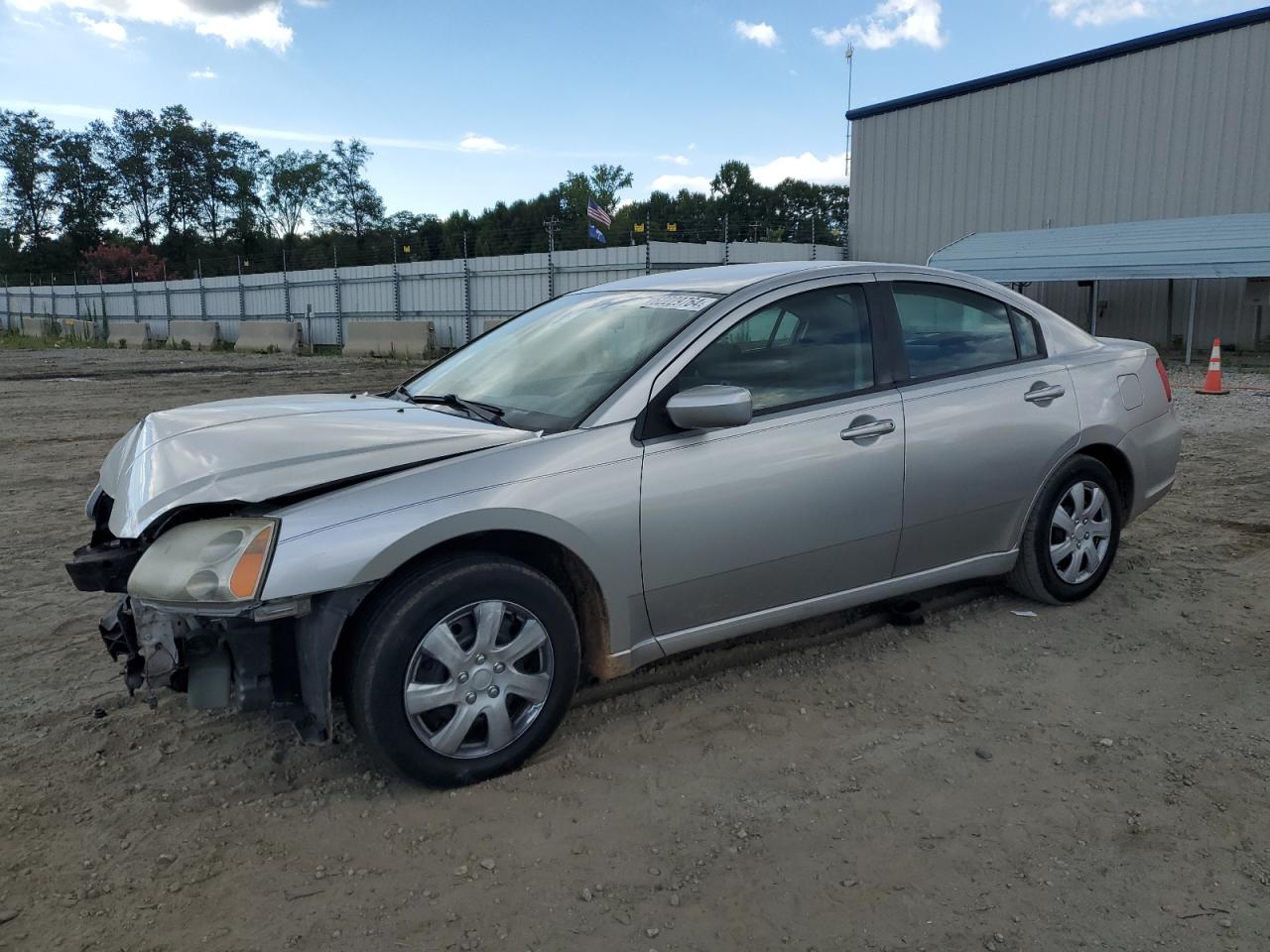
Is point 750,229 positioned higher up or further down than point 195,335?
higher up

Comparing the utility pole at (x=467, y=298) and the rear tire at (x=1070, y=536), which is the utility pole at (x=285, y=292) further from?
the rear tire at (x=1070, y=536)

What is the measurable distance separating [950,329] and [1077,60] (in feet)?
72.3

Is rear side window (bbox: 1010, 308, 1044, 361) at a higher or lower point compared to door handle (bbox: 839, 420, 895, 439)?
higher

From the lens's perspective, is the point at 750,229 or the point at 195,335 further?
the point at 195,335

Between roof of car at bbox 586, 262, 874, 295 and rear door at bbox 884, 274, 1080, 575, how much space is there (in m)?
0.29

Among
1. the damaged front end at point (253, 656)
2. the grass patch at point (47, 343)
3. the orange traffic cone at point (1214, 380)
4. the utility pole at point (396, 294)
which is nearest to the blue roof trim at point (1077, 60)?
the orange traffic cone at point (1214, 380)

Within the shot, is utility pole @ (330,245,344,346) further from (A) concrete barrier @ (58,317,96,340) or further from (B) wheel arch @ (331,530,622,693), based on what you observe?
(B) wheel arch @ (331,530,622,693)

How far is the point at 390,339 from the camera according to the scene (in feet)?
79.7

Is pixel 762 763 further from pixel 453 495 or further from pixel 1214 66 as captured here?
pixel 1214 66

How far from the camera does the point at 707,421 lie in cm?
312

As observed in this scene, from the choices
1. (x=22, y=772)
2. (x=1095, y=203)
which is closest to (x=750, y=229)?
(x=1095, y=203)

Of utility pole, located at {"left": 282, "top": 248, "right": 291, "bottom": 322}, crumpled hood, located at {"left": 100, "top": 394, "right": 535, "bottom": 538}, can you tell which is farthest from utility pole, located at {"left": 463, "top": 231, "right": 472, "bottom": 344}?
crumpled hood, located at {"left": 100, "top": 394, "right": 535, "bottom": 538}

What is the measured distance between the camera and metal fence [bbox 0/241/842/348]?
22234mm

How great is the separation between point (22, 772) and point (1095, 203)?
24288 mm
